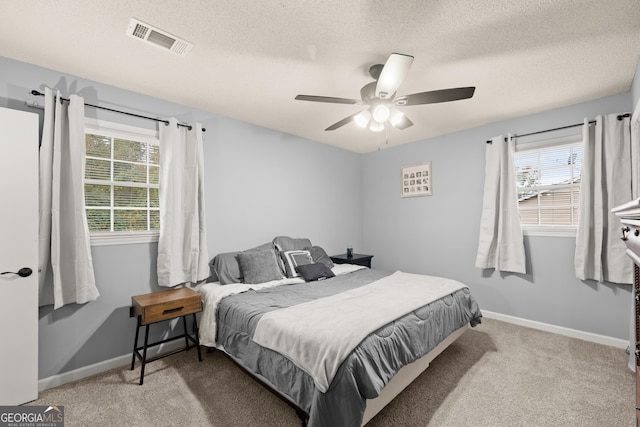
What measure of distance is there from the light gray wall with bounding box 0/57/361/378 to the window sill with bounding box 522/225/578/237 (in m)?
2.55

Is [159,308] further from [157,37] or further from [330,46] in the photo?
[330,46]

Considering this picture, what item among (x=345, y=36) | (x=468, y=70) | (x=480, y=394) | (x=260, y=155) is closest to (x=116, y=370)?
(x=260, y=155)

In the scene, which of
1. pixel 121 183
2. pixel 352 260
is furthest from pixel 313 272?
pixel 121 183

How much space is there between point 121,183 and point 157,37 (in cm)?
143

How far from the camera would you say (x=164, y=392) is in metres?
2.18

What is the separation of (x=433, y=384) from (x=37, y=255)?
3.20 metres

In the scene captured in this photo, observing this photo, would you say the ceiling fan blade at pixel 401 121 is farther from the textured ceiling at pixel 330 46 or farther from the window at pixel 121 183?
the window at pixel 121 183

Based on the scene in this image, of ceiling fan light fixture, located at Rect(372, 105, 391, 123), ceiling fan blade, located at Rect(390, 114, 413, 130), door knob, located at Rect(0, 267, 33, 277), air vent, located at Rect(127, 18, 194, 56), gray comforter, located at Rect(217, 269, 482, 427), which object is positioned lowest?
gray comforter, located at Rect(217, 269, 482, 427)

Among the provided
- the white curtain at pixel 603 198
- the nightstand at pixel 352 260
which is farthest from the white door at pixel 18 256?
the white curtain at pixel 603 198

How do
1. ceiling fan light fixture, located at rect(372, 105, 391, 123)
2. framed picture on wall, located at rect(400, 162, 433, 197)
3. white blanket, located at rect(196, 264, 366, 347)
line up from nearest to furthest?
ceiling fan light fixture, located at rect(372, 105, 391, 123), white blanket, located at rect(196, 264, 366, 347), framed picture on wall, located at rect(400, 162, 433, 197)

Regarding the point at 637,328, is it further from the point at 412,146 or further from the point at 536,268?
the point at 412,146

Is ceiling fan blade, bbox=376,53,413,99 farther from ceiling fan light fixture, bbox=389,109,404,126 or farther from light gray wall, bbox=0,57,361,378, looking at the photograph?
light gray wall, bbox=0,57,361,378

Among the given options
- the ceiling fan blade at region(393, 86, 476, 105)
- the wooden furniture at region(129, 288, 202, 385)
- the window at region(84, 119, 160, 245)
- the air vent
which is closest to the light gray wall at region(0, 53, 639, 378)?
the window at region(84, 119, 160, 245)

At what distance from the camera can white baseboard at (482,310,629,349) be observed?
2.87m
